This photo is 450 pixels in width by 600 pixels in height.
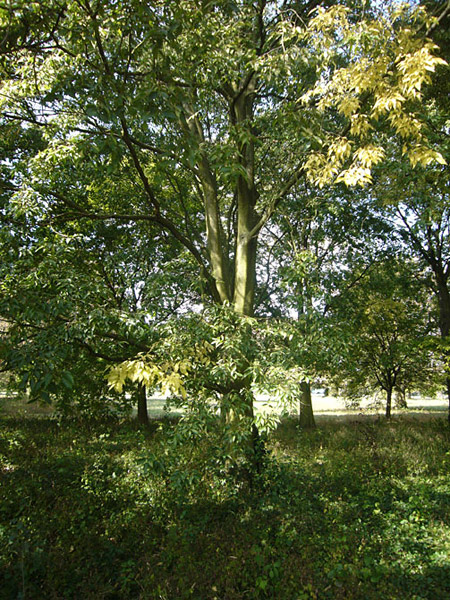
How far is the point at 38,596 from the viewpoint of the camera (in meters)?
3.73

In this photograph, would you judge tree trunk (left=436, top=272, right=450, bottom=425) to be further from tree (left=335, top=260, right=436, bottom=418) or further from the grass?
the grass

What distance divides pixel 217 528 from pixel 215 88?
6.70 meters

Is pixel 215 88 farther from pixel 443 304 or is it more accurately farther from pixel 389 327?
pixel 389 327

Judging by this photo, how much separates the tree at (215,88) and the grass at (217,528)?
1.77 meters

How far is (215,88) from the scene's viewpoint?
19.9 ft

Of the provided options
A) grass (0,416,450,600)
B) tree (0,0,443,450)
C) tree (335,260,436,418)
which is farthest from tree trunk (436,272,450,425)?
tree (0,0,443,450)

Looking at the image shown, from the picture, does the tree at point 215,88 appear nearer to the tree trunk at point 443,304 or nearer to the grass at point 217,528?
the grass at point 217,528

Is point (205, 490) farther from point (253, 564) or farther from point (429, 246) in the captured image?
point (429, 246)

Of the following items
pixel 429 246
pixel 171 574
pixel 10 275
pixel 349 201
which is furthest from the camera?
pixel 429 246

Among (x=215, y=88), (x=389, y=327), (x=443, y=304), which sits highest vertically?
(x=215, y=88)

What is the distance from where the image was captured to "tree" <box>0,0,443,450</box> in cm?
336

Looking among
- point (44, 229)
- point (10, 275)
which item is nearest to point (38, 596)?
point (10, 275)

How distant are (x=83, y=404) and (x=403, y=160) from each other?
435 inches

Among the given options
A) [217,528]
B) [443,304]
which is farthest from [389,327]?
[217,528]
